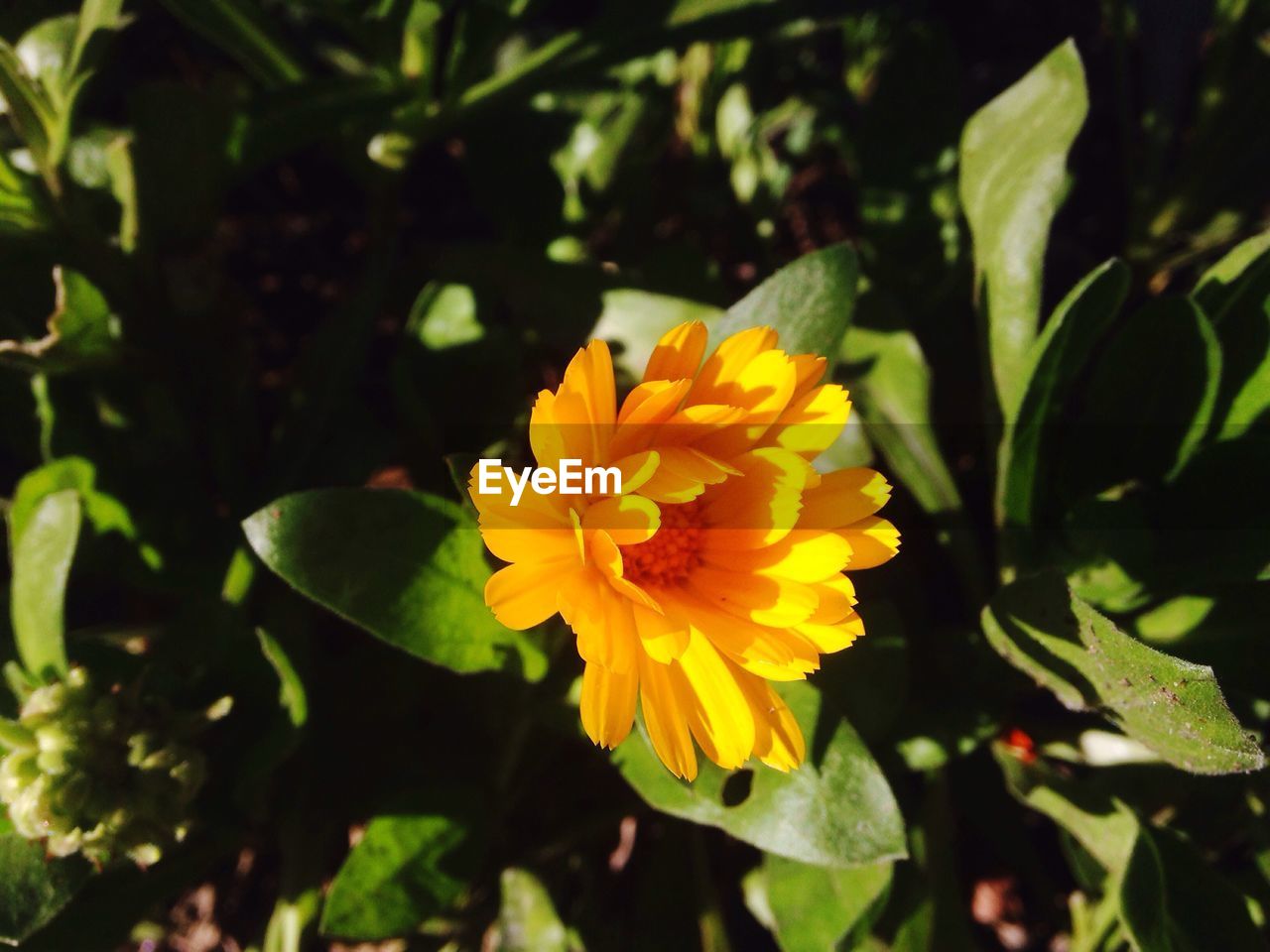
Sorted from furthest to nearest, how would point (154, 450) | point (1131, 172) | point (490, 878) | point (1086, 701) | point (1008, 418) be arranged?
point (1131, 172)
point (490, 878)
point (154, 450)
point (1008, 418)
point (1086, 701)

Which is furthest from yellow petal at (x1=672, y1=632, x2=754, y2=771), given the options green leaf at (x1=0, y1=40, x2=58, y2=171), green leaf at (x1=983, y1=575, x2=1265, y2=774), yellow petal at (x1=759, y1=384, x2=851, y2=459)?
green leaf at (x1=0, y1=40, x2=58, y2=171)

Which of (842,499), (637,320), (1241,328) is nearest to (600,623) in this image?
(842,499)

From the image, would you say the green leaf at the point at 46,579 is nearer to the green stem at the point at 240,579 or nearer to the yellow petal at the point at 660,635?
the green stem at the point at 240,579

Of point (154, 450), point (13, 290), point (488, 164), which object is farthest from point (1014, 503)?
point (13, 290)

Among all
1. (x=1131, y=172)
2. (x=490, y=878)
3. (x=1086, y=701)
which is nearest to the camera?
(x=1086, y=701)

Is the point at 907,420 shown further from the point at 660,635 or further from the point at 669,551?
the point at 660,635

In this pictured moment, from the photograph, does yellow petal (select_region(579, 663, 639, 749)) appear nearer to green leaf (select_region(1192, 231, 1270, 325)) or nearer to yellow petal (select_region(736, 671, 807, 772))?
yellow petal (select_region(736, 671, 807, 772))

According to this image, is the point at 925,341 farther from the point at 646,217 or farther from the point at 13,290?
the point at 13,290
